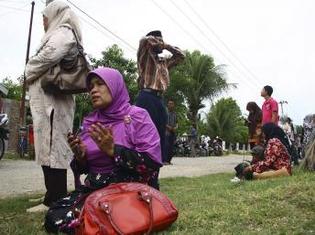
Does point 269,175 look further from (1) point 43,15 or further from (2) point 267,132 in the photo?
(1) point 43,15

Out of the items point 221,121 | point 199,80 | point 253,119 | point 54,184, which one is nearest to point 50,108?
point 54,184

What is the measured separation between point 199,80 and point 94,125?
29.2 metres

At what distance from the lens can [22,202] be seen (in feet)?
17.0

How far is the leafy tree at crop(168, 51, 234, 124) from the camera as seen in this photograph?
3177 cm

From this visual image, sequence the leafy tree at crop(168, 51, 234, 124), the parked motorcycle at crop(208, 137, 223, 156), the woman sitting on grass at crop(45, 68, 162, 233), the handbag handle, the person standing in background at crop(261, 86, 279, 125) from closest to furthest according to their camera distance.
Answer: the handbag handle, the woman sitting on grass at crop(45, 68, 162, 233), the person standing in background at crop(261, 86, 279, 125), the parked motorcycle at crop(208, 137, 223, 156), the leafy tree at crop(168, 51, 234, 124)

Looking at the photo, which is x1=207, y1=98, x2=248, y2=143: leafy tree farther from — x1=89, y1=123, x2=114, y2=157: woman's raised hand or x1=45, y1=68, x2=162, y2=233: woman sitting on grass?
x1=89, y1=123, x2=114, y2=157: woman's raised hand

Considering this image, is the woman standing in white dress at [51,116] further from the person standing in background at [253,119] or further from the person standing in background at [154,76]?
the person standing in background at [253,119]

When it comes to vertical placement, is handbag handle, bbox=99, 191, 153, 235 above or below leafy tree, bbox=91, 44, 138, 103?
below

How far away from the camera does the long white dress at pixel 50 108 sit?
14.7 ft

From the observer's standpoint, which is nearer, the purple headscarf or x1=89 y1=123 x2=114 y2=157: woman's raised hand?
x1=89 y1=123 x2=114 y2=157: woman's raised hand

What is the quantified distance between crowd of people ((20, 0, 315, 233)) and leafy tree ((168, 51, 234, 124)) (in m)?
24.6

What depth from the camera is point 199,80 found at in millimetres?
32094

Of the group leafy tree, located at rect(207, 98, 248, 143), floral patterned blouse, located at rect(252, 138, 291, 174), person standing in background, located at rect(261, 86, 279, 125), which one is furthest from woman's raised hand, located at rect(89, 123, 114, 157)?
leafy tree, located at rect(207, 98, 248, 143)

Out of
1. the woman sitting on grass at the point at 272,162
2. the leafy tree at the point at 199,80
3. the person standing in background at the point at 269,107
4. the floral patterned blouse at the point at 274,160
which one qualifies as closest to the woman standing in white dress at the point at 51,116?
the woman sitting on grass at the point at 272,162
